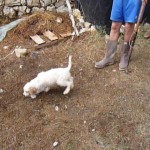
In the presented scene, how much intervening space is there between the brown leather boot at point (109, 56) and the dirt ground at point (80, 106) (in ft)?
0.28

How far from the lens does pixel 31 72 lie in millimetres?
5215

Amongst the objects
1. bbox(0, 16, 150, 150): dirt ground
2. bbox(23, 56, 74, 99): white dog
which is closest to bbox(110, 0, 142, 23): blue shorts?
bbox(0, 16, 150, 150): dirt ground

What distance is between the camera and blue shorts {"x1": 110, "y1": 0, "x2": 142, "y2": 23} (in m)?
4.83

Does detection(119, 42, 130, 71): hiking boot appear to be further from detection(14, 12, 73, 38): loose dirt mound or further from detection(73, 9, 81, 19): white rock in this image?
detection(73, 9, 81, 19): white rock

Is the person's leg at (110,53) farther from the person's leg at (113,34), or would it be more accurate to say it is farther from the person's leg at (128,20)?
the person's leg at (128,20)

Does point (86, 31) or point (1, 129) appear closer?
point (1, 129)

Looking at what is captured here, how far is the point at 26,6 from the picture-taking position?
679 cm

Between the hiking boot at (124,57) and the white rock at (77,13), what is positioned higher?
the hiking boot at (124,57)

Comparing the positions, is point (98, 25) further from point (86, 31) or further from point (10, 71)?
point (10, 71)

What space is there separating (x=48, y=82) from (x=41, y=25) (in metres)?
2.07

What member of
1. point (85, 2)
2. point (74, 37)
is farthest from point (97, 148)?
point (85, 2)

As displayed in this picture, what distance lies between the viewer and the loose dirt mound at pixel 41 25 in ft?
20.7

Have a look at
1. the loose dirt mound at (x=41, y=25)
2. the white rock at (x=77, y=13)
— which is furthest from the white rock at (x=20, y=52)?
the white rock at (x=77, y=13)

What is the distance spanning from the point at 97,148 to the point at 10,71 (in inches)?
78.8
